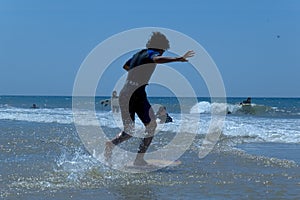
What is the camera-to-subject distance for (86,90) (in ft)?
27.2

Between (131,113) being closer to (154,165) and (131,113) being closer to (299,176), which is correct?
(154,165)

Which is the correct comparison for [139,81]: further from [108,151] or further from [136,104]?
[108,151]

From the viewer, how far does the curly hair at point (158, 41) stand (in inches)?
262

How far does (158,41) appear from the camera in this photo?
6.66m

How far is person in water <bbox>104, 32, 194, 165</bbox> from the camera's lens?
6.65 m

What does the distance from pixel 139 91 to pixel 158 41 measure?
0.73 meters

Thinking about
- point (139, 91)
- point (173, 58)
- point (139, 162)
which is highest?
point (173, 58)

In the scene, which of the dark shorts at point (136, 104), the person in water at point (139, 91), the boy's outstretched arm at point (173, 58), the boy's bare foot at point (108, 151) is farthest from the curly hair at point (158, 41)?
the boy's bare foot at point (108, 151)

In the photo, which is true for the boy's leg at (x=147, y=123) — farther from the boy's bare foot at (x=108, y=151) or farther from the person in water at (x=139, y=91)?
the boy's bare foot at (x=108, y=151)

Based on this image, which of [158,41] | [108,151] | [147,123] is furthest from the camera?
[147,123]

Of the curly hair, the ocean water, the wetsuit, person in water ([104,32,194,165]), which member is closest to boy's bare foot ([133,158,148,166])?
person in water ([104,32,194,165])

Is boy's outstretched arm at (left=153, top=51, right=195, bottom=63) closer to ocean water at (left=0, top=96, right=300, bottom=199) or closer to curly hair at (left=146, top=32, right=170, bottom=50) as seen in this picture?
curly hair at (left=146, top=32, right=170, bottom=50)

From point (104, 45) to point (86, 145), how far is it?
3239mm

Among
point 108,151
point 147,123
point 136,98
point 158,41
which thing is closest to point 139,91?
point 136,98
